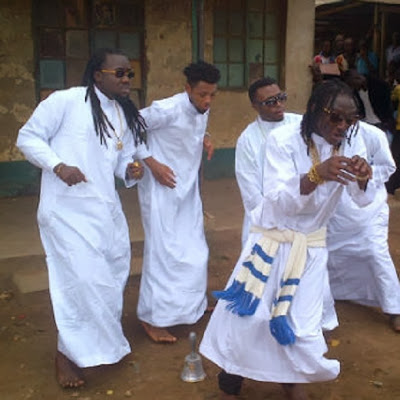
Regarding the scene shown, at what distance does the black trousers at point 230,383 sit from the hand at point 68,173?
4.35ft

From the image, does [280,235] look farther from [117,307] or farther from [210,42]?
[210,42]

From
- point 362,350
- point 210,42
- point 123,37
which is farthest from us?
point 210,42

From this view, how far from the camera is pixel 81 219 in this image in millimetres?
3857

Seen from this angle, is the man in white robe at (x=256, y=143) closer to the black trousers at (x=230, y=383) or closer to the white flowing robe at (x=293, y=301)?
the white flowing robe at (x=293, y=301)

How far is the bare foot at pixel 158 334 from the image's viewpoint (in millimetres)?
4520

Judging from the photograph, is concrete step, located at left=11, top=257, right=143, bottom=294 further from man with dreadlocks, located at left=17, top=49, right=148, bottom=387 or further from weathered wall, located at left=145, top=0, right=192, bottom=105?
weathered wall, located at left=145, top=0, right=192, bottom=105

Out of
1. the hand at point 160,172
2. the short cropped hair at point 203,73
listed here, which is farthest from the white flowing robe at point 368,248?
the hand at point 160,172

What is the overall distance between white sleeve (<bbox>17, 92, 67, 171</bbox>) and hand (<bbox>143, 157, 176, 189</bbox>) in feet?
2.65

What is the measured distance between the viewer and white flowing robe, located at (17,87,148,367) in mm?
3814

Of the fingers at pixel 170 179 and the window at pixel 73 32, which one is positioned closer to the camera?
the fingers at pixel 170 179

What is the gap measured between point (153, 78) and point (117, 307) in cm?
527

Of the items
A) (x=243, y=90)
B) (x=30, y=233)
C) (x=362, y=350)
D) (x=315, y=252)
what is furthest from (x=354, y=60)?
(x=315, y=252)

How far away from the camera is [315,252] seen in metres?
3.36

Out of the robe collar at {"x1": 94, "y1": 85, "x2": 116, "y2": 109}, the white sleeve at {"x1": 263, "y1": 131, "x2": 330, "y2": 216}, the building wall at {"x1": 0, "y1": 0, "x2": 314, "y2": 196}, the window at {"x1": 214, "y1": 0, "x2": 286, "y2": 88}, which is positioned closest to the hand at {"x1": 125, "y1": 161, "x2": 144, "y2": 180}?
the robe collar at {"x1": 94, "y1": 85, "x2": 116, "y2": 109}
